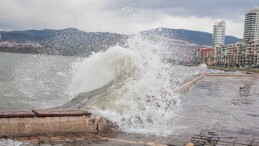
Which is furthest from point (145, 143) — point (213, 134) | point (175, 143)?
point (213, 134)

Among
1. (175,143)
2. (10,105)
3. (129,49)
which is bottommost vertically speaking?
(10,105)

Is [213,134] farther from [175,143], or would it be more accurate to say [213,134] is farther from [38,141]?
[38,141]

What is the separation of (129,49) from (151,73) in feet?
8.52

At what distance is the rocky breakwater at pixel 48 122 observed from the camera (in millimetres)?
5742

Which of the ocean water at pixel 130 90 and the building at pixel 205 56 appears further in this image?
the building at pixel 205 56

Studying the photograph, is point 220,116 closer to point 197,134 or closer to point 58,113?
point 197,134

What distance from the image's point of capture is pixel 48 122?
19.8ft

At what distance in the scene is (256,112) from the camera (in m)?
9.77

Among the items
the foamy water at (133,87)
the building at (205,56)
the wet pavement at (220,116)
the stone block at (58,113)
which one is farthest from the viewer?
the building at (205,56)

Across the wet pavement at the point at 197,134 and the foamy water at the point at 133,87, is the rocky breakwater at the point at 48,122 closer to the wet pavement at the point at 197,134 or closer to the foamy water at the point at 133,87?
the wet pavement at the point at 197,134

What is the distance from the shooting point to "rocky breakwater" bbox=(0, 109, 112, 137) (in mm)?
5742

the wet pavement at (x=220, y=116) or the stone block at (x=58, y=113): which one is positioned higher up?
the stone block at (x=58, y=113)

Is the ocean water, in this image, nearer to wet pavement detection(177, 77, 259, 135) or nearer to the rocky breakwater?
wet pavement detection(177, 77, 259, 135)

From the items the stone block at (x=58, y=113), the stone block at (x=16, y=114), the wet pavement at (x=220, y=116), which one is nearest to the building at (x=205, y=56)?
the wet pavement at (x=220, y=116)
